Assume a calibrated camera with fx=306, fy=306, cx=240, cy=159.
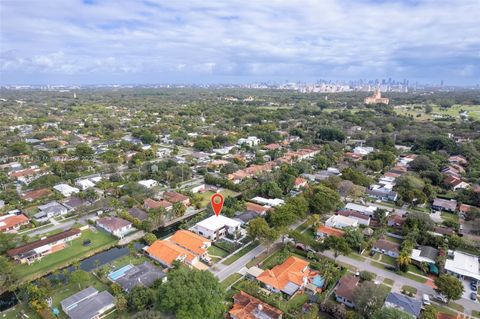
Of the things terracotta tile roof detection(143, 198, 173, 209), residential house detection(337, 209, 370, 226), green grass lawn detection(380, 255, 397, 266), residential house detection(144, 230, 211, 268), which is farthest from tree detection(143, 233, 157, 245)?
green grass lawn detection(380, 255, 397, 266)

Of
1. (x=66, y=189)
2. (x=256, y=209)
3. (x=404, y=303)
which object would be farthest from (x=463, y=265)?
(x=66, y=189)

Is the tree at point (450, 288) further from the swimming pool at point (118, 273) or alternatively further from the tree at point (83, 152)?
the tree at point (83, 152)

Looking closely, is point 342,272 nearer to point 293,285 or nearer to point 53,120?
point 293,285

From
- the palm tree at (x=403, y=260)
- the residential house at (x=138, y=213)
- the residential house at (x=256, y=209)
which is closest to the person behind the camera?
the palm tree at (x=403, y=260)

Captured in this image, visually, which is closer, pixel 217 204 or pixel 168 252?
pixel 168 252

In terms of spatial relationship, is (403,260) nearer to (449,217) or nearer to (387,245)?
(387,245)

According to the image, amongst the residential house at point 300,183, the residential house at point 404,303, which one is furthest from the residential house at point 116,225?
the residential house at point 404,303

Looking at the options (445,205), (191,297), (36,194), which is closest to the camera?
(191,297)
